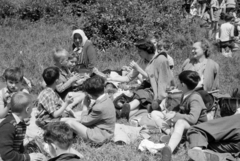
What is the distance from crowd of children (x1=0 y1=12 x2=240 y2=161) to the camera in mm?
Result: 4254

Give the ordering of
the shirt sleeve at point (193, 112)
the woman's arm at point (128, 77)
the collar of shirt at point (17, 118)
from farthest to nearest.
→ the woman's arm at point (128, 77) < the shirt sleeve at point (193, 112) < the collar of shirt at point (17, 118)

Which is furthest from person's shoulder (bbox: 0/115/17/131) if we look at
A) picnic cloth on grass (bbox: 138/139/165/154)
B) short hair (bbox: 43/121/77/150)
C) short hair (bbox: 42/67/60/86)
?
picnic cloth on grass (bbox: 138/139/165/154)

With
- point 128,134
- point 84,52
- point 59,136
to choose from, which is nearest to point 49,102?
point 128,134

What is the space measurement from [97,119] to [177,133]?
1082 mm

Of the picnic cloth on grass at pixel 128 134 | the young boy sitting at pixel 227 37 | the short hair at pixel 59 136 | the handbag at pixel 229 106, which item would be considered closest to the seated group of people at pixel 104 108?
the short hair at pixel 59 136

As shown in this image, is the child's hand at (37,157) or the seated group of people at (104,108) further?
the child's hand at (37,157)

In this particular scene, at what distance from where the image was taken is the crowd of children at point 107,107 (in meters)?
4.25

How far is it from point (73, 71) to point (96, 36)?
3.21 metres

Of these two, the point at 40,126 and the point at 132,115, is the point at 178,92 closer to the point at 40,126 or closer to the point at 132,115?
the point at 132,115

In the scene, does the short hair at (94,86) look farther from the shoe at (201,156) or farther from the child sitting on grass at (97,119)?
the shoe at (201,156)

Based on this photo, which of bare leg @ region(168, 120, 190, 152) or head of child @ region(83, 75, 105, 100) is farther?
head of child @ region(83, 75, 105, 100)

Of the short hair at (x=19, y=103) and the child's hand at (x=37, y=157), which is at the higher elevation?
the short hair at (x=19, y=103)

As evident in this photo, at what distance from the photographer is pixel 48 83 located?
5.40 meters

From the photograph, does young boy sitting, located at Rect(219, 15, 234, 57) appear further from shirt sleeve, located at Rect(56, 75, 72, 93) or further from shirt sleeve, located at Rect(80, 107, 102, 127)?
shirt sleeve, located at Rect(80, 107, 102, 127)
